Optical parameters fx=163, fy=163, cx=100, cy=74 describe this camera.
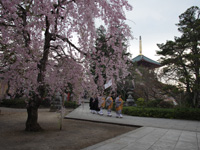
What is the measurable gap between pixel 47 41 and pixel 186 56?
11065 mm

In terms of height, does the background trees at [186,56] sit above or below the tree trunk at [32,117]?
above

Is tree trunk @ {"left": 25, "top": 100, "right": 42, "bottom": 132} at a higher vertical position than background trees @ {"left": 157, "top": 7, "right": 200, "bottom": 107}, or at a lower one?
lower

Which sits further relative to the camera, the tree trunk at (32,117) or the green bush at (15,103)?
the green bush at (15,103)

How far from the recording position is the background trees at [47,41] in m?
5.02

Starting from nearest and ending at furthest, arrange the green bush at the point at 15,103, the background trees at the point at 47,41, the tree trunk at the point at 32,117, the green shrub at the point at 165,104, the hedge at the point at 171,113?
the background trees at the point at 47,41 → the tree trunk at the point at 32,117 → the hedge at the point at 171,113 → the green shrub at the point at 165,104 → the green bush at the point at 15,103

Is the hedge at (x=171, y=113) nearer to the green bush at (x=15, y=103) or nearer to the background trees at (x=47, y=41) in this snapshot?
the background trees at (x=47, y=41)

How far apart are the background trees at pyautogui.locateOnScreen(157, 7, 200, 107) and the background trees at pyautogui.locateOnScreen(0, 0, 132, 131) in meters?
7.76

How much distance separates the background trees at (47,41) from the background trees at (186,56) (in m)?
7.76

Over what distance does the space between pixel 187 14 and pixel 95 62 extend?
37.1 ft

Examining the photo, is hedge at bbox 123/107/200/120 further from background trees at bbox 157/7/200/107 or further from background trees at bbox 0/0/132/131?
background trees at bbox 0/0/132/131

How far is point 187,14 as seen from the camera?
14.0 m

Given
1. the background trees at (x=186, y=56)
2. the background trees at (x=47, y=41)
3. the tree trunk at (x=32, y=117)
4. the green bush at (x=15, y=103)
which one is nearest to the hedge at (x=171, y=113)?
the background trees at (x=186, y=56)

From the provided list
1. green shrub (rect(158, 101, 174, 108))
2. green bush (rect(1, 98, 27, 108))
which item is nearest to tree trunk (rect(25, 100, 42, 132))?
green shrub (rect(158, 101, 174, 108))

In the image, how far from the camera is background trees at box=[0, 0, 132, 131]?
5016mm
